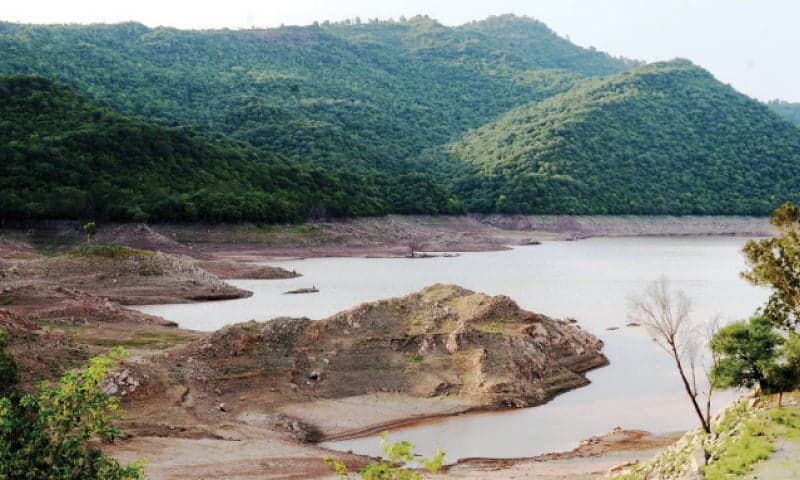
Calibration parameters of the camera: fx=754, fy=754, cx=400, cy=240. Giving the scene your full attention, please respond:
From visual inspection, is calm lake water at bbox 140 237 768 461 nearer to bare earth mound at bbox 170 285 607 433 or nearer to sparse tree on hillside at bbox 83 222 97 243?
bare earth mound at bbox 170 285 607 433

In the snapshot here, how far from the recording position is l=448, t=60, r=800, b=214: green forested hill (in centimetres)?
15612

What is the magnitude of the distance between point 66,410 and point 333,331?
22.4 meters

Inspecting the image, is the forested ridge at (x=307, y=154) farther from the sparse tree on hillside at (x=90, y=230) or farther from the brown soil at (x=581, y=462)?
the brown soil at (x=581, y=462)

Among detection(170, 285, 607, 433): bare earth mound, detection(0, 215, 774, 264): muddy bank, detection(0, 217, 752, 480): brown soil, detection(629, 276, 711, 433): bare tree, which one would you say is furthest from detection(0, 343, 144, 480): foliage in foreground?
detection(0, 215, 774, 264): muddy bank

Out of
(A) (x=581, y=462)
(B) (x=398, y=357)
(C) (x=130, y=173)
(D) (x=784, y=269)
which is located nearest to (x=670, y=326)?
(D) (x=784, y=269)

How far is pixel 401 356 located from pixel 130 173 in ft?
241

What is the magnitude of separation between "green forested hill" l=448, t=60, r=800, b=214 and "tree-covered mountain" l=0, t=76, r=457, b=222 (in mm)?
43771

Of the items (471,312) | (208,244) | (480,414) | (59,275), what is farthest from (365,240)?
(480,414)

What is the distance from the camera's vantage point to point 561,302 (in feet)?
201

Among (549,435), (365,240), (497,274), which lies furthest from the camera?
(365,240)

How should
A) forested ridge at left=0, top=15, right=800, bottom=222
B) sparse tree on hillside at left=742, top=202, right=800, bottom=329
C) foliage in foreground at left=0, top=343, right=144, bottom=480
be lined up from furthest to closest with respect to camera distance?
forested ridge at left=0, top=15, right=800, bottom=222 → sparse tree on hillside at left=742, top=202, right=800, bottom=329 → foliage in foreground at left=0, top=343, right=144, bottom=480

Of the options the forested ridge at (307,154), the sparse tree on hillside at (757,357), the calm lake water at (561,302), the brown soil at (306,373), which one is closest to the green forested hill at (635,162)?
the forested ridge at (307,154)

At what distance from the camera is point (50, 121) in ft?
323

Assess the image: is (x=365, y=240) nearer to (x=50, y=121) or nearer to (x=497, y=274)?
(x=497, y=274)
